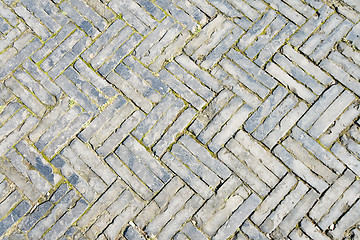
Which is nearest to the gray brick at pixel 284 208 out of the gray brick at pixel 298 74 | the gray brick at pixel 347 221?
the gray brick at pixel 347 221

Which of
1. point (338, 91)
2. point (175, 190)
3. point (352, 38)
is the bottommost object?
point (175, 190)

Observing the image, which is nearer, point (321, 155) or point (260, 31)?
point (321, 155)

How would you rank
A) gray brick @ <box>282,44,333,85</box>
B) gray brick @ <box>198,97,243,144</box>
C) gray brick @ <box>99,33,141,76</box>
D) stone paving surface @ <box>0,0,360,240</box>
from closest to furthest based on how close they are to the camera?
stone paving surface @ <box>0,0,360,240</box> < gray brick @ <box>198,97,243,144</box> < gray brick @ <box>282,44,333,85</box> < gray brick @ <box>99,33,141,76</box>

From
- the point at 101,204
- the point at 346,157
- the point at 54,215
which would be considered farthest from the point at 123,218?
the point at 346,157

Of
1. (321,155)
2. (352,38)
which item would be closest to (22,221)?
(321,155)

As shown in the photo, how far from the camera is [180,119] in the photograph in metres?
3.69

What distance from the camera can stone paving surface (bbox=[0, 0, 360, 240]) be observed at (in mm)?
3400

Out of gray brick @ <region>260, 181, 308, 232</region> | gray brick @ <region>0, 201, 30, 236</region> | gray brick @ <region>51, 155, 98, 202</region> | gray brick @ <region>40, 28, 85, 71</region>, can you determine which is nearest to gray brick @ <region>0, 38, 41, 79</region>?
gray brick @ <region>40, 28, 85, 71</region>

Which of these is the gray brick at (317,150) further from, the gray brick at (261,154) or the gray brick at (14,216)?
the gray brick at (14,216)

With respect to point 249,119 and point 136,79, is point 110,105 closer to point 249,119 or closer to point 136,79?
point 136,79

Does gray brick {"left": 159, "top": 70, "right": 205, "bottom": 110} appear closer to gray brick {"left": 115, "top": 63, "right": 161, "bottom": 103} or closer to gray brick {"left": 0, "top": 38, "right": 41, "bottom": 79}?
gray brick {"left": 115, "top": 63, "right": 161, "bottom": 103}

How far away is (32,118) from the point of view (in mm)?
3746

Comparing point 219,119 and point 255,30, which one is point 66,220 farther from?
point 255,30

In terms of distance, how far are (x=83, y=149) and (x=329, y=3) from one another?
2935mm
